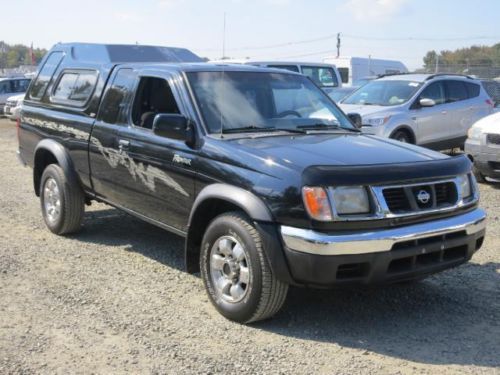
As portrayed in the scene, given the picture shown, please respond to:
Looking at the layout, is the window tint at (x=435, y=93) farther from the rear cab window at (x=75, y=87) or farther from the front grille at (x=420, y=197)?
the front grille at (x=420, y=197)

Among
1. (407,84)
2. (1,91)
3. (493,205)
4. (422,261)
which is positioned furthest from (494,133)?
(1,91)

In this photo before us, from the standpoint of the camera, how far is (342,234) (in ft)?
12.6

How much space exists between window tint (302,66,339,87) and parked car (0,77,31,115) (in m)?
14.3

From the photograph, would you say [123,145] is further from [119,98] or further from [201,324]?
[201,324]

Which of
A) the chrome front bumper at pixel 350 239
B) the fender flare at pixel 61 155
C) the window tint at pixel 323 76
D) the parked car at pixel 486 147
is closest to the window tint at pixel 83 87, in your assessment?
the fender flare at pixel 61 155

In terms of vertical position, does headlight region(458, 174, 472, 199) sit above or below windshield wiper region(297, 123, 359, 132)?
below

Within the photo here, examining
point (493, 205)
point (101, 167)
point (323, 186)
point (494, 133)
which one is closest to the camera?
point (323, 186)

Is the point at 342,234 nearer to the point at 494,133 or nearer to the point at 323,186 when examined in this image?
the point at 323,186

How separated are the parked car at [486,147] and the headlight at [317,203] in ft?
20.2

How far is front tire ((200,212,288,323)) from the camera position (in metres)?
4.08

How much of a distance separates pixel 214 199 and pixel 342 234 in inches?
42.7

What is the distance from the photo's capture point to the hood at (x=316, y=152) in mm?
4086

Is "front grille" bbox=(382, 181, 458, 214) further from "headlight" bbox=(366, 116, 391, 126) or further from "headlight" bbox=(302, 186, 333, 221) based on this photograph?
"headlight" bbox=(366, 116, 391, 126)

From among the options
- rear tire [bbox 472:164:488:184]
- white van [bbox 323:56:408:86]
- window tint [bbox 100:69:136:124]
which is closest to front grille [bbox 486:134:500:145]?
rear tire [bbox 472:164:488:184]
